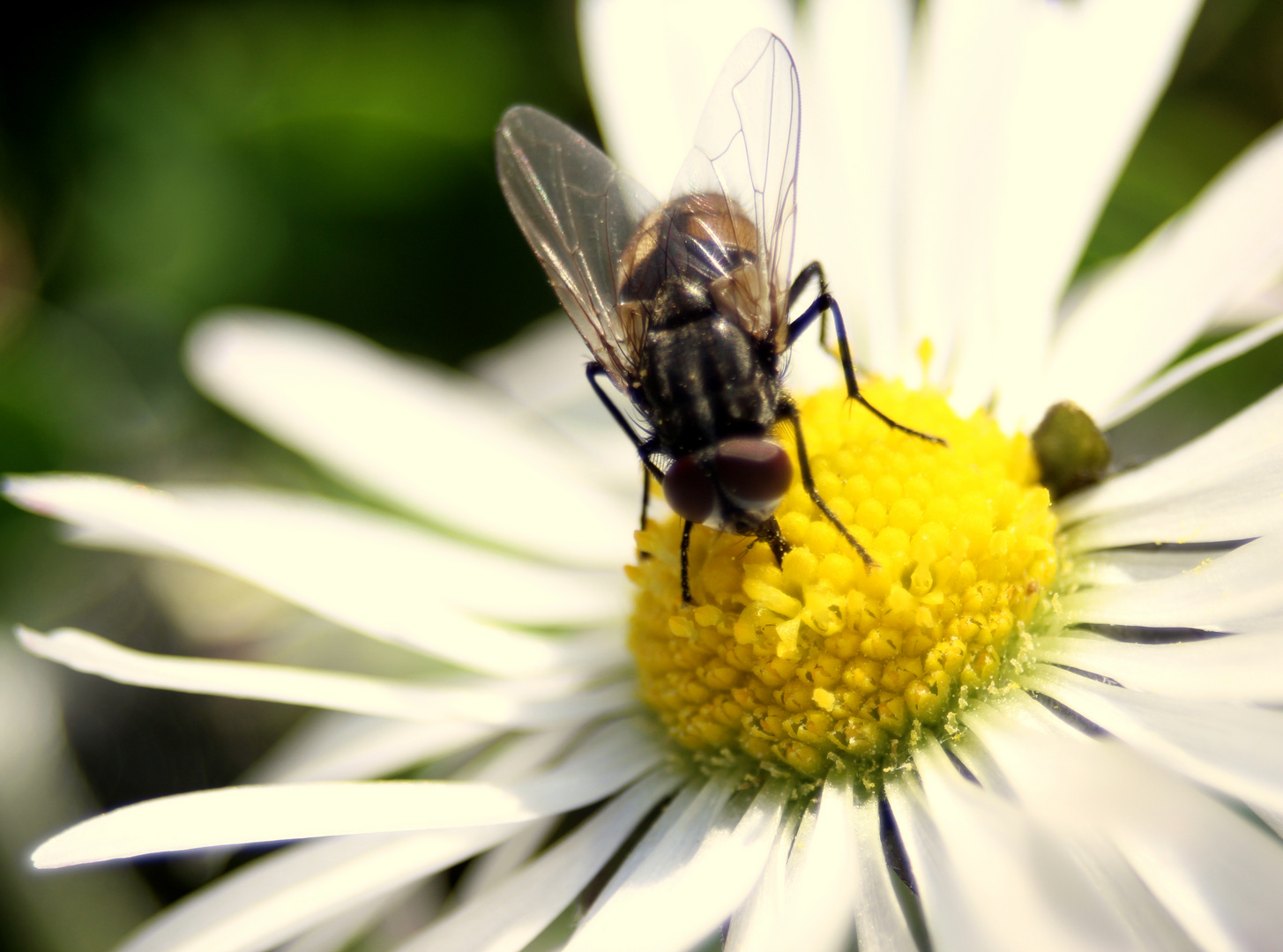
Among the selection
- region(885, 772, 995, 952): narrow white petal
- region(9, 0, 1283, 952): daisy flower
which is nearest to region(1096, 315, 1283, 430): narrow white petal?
region(9, 0, 1283, 952): daisy flower

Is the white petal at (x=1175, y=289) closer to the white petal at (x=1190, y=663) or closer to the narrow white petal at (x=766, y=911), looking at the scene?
the white petal at (x=1190, y=663)

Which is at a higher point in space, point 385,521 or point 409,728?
point 385,521

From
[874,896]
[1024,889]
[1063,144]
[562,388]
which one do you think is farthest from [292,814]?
[1063,144]

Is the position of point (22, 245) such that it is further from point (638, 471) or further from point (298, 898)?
point (298, 898)

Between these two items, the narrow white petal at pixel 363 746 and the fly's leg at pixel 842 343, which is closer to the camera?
the fly's leg at pixel 842 343

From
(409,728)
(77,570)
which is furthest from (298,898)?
(77,570)

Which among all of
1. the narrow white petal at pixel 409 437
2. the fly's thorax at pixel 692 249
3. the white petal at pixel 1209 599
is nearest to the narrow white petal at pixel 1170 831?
Result: the white petal at pixel 1209 599

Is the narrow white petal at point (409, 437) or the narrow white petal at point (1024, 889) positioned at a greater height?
the narrow white petal at point (409, 437)

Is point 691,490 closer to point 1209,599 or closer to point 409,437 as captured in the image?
point 1209,599
